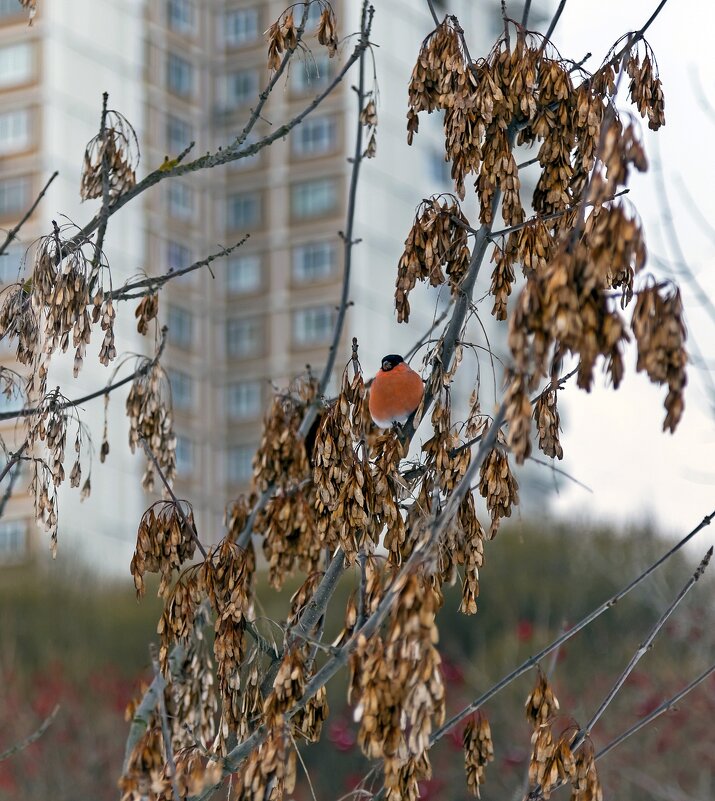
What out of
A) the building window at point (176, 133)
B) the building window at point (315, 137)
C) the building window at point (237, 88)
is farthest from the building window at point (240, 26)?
the building window at point (315, 137)

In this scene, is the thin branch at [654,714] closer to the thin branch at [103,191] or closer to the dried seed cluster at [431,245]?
the dried seed cluster at [431,245]

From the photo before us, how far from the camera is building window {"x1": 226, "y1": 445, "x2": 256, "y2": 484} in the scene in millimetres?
31938

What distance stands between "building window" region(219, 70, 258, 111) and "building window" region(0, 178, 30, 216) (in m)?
7.09

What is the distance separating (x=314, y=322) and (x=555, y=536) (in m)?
15.4

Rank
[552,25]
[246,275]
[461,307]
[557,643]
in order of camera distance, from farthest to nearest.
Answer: [246,275]
[552,25]
[461,307]
[557,643]

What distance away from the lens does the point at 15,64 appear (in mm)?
28328

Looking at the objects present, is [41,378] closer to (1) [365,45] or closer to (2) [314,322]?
(1) [365,45]

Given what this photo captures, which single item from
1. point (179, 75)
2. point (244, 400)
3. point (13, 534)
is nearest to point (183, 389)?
point (244, 400)

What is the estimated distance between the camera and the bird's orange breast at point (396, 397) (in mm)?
3381

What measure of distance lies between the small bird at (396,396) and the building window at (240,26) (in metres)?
31.0

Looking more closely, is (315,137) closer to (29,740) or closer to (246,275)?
(246,275)

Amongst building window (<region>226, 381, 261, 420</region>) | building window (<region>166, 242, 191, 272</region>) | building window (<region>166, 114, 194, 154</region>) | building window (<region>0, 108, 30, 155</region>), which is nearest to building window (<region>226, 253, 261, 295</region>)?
building window (<region>166, 242, 191, 272</region>)

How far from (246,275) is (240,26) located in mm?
5796

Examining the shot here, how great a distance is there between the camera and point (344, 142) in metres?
30.9
